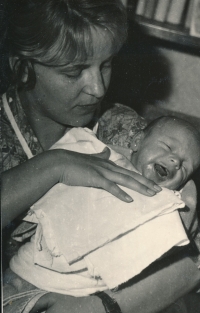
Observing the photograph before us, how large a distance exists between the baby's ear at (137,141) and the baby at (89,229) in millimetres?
66

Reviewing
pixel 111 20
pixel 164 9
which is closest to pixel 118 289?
pixel 111 20

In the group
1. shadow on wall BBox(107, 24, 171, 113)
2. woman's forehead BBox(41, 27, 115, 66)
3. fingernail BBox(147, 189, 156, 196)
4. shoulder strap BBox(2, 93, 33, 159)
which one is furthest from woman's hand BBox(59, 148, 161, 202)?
shadow on wall BBox(107, 24, 171, 113)

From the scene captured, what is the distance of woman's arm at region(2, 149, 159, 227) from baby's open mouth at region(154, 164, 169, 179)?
17 centimetres

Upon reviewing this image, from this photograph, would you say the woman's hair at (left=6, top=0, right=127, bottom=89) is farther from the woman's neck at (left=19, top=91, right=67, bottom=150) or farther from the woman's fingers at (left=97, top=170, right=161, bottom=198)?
the woman's fingers at (left=97, top=170, right=161, bottom=198)

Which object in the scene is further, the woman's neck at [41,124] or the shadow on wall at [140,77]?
the shadow on wall at [140,77]

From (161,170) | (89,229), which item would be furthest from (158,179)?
(89,229)

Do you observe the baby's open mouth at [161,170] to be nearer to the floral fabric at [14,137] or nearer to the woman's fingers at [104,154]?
the woman's fingers at [104,154]

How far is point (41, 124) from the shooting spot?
1.07 meters

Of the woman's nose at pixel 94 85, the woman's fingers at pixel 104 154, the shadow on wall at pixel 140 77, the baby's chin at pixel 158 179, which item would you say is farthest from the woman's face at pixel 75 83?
the shadow on wall at pixel 140 77

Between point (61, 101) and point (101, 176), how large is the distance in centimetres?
27

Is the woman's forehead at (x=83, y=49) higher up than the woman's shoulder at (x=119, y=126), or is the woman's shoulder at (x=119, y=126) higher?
the woman's forehead at (x=83, y=49)

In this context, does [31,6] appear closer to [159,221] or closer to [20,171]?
[20,171]

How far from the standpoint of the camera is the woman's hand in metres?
0.81

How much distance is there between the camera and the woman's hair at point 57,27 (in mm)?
869
